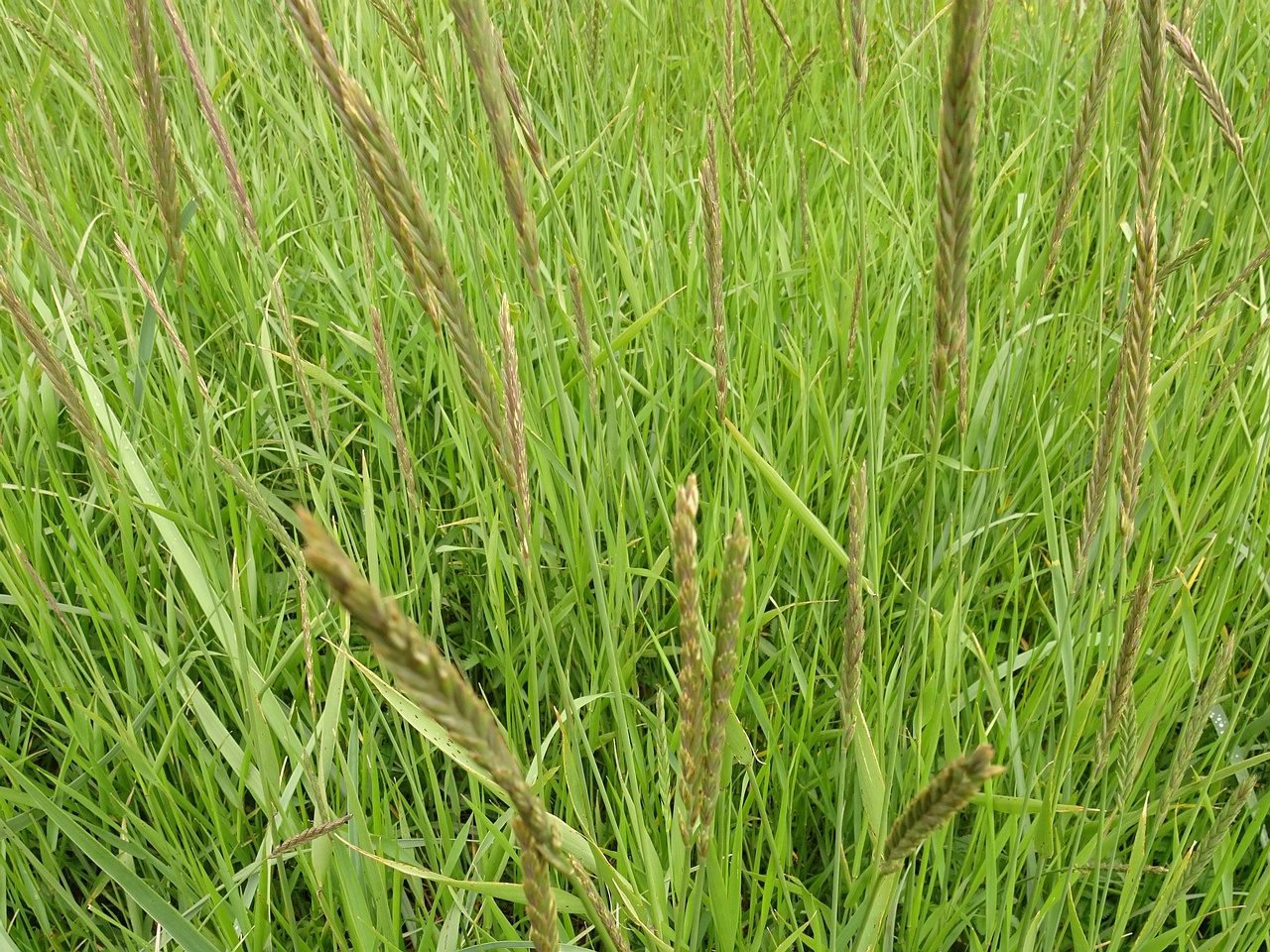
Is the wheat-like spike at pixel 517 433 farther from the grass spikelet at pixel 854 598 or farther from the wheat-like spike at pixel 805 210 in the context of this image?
the wheat-like spike at pixel 805 210

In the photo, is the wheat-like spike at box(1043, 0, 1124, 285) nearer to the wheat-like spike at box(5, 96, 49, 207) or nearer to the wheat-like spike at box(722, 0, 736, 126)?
the wheat-like spike at box(722, 0, 736, 126)

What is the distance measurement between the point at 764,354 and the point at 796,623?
55cm

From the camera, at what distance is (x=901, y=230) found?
78.2 inches

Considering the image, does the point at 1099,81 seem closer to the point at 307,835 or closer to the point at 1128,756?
the point at 1128,756

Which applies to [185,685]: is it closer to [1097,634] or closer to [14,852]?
[14,852]

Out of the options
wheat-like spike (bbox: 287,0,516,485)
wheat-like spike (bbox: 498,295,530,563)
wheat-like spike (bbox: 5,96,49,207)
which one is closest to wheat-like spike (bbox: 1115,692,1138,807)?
wheat-like spike (bbox: 498,295,530,563)

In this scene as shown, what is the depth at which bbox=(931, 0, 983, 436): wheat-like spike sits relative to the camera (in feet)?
1.46

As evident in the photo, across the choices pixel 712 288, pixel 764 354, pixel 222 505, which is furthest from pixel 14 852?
pixel 764 354

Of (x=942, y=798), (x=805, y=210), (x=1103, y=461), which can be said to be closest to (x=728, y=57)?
(x=805, y=210)

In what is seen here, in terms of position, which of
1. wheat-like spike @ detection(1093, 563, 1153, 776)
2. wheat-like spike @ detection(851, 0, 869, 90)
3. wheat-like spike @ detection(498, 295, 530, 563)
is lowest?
wheat-like spike @ detection(1093, 563, 1153, 776)

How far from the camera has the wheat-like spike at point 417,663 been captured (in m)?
0.30

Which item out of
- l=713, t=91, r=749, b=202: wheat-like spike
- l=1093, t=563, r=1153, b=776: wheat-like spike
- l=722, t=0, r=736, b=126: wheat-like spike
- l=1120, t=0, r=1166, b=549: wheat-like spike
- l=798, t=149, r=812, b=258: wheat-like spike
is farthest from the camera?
l=798, t=149, r=812, b=258: wheat-like spike

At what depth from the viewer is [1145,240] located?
0.71m

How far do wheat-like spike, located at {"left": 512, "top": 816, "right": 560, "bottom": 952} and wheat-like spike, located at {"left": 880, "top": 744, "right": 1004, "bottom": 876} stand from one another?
19cm
